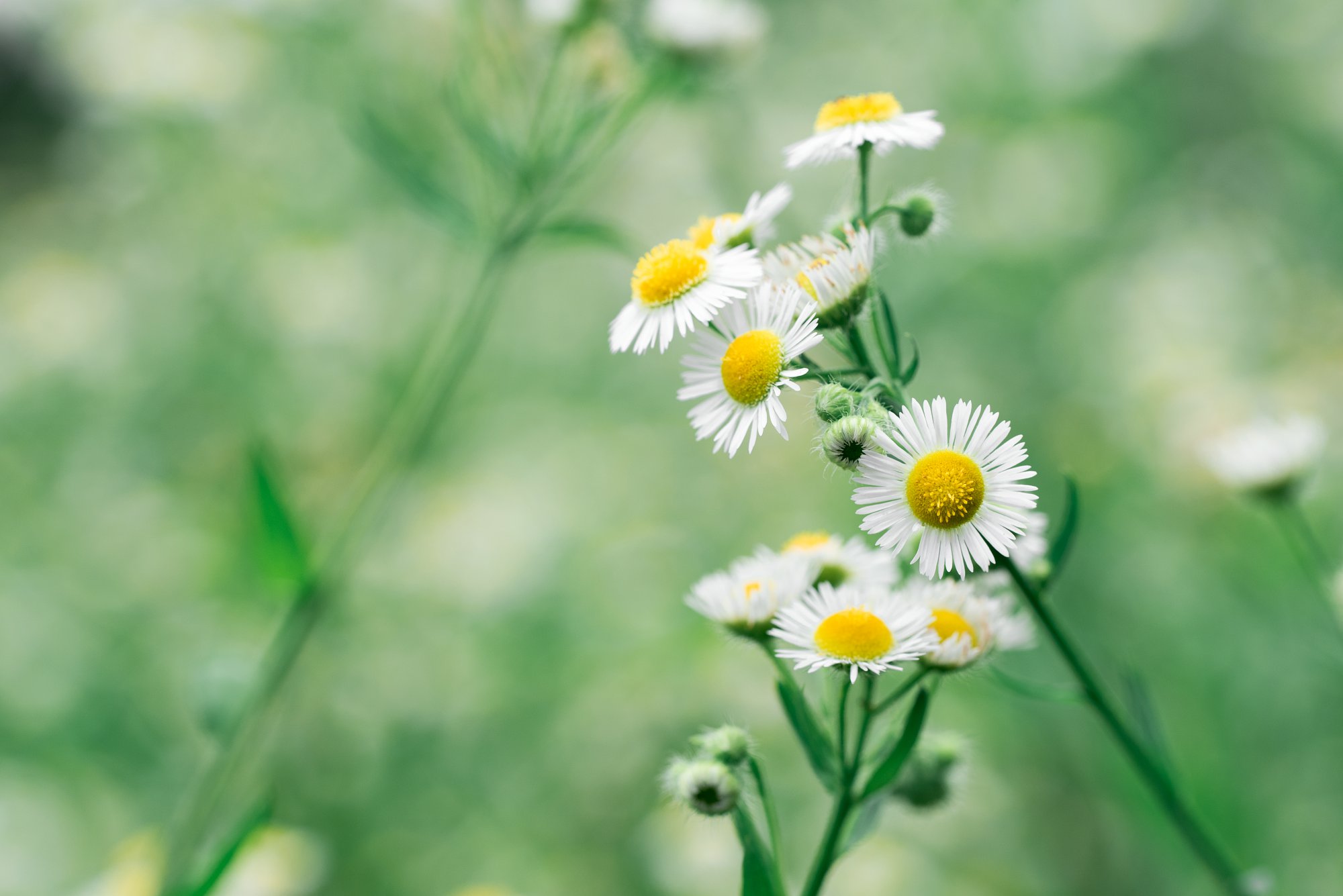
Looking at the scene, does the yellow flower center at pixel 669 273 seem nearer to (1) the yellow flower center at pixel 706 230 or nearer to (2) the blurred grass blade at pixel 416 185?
(1) the yellow flower center at pixel 706 230

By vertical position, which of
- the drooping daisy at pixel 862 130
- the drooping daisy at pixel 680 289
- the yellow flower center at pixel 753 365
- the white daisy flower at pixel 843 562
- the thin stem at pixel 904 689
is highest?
the drooping daisy at pixel 862 130

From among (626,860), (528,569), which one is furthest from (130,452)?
(626,860)

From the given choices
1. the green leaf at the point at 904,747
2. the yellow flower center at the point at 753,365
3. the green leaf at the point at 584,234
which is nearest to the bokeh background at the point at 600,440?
the green leaf at the point at 584,234

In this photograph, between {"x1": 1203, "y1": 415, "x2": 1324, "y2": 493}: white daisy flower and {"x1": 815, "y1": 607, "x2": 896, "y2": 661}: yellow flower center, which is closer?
{"x1": 815, "y1": 607, "x2": 896, "y2": 661}: yellow flower center

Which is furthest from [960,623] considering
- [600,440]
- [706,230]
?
[600,440]

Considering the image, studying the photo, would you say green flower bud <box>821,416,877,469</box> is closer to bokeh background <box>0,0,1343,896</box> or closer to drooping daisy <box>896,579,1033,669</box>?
A: drooping daisy <box>896,579,1033,669</box>

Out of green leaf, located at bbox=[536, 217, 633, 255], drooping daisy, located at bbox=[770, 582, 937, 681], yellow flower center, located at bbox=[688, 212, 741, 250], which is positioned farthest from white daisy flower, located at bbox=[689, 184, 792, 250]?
green leaf, located at bbox=[536, 217, 633, 255]
